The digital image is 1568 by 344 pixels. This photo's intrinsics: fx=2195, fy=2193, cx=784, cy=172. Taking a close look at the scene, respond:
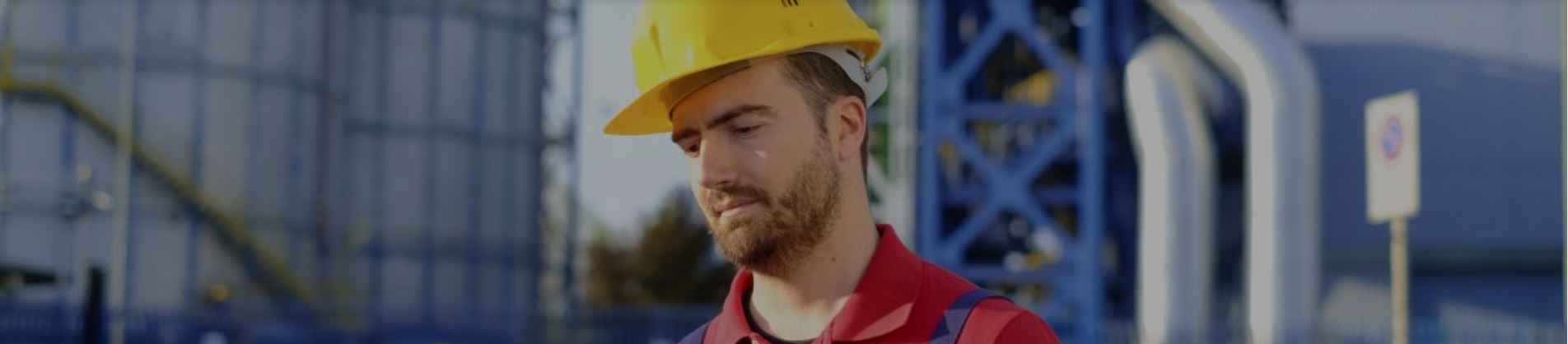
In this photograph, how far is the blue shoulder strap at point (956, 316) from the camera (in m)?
3.25

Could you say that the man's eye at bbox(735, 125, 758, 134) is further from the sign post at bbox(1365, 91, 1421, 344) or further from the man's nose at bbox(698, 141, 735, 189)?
the sign post at bbox(1365, 91, 1421, 344)

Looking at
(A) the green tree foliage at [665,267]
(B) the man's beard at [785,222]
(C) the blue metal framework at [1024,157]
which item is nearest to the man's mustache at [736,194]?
(B) the man's beard at [785,222]

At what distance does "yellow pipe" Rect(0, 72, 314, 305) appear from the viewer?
1531 inches

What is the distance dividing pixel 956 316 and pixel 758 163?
15.3 inches

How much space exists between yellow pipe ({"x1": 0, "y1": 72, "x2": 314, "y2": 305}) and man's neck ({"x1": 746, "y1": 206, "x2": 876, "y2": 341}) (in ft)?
123

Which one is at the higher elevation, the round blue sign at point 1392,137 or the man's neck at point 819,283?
the round blue sign at point 1392,137

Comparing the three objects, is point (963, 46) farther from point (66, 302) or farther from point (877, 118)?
point (66, 302)

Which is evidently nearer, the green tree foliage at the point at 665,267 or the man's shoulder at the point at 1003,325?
the man's shoulder at the point at 1003,325

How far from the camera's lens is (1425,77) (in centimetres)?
4166

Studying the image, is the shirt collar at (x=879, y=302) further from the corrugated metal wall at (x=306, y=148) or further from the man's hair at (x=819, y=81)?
the corrugated metal wall at (x=306, y=148)

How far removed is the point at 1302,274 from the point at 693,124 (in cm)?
2977

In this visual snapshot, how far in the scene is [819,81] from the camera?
11.3ft

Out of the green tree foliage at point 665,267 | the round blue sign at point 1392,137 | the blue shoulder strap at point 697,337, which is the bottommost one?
the green tree foliage at point 665,267

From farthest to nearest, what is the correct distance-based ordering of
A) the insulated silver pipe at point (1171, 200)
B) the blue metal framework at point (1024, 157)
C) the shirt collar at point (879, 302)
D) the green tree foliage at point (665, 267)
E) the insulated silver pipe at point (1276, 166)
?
the green tree foliage at point (665, 267) < the blue metal framework at point (1024, 157) < the insulated silver pipe at point (1171, 200) < the insulated silver pipe at point (1276, 166) < the shirt collar at point (879, 302)
